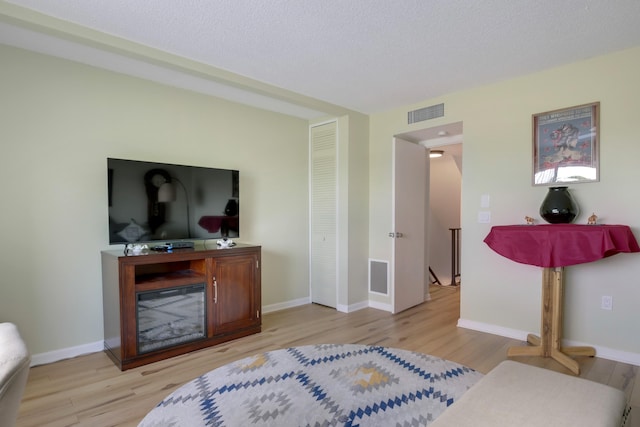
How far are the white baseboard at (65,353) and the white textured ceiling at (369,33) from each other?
2370 millimetres

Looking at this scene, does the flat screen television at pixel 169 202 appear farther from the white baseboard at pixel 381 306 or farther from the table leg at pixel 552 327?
the table leg at pixel 552 327

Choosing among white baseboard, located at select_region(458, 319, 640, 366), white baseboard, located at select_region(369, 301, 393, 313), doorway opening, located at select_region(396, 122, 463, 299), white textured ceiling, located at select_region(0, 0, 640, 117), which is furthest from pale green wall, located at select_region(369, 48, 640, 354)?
doorway opening, located at select_region(396, 122, 463, 299)

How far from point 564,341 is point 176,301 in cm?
321

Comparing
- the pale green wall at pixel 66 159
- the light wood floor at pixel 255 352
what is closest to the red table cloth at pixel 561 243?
the light wood floor at pixel 255 352

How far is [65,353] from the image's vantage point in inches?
105

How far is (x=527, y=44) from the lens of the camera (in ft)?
8.04

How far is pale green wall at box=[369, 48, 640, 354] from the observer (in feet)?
8.43

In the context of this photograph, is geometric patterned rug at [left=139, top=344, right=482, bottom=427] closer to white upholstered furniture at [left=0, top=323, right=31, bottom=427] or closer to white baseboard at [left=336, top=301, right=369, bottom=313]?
white upholstered furniture at [left=0, top=323, right=31, bottom=427]

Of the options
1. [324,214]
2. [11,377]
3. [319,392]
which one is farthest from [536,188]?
[11,377]

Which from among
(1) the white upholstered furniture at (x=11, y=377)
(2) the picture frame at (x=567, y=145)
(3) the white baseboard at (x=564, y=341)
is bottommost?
(3) the white baseboard at (x=564, y=341)

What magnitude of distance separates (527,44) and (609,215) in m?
1.44

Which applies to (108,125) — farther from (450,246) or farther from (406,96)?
(450,246)

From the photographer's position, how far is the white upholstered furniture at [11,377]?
93 centimetres

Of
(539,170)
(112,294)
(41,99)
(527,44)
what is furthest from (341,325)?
(41,99)
